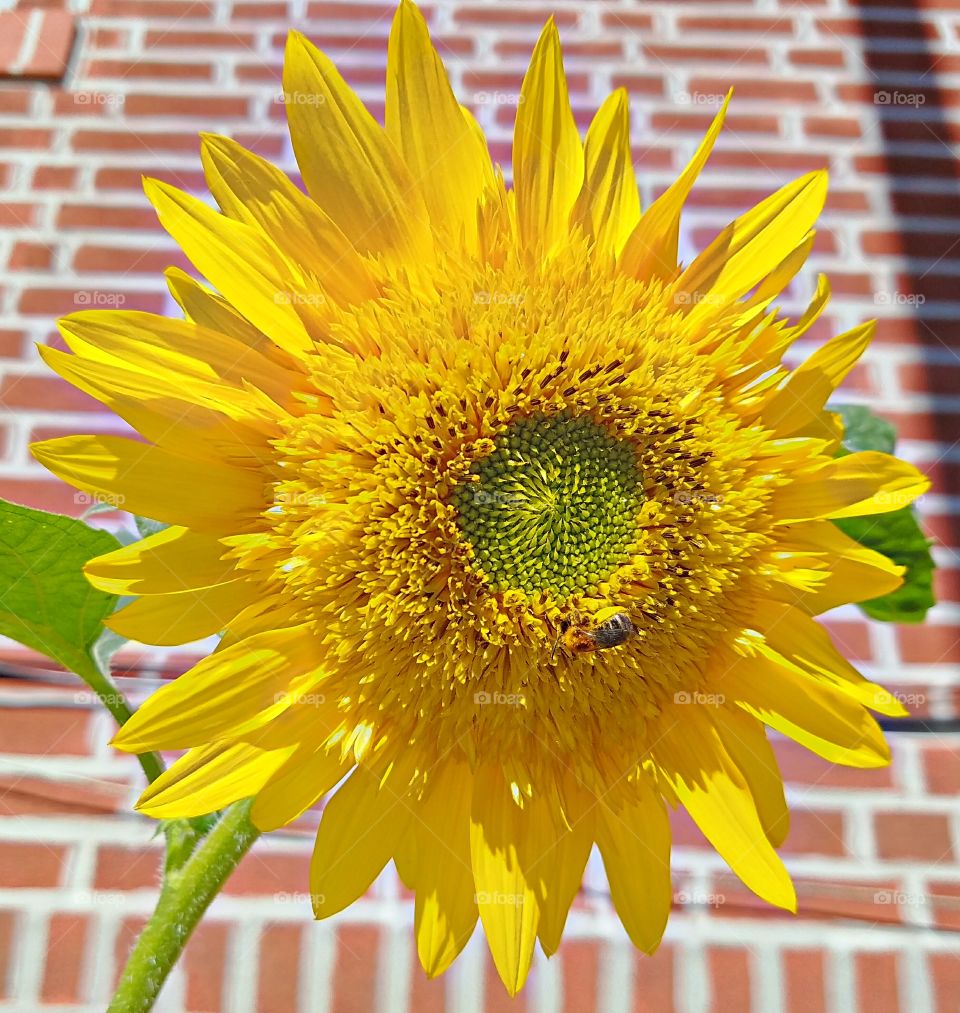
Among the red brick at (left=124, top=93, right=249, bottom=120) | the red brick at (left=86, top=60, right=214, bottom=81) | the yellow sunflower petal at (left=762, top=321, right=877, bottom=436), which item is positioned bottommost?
the yellow sunflower petal at (left=762, top=321, right=877, bottom=436)

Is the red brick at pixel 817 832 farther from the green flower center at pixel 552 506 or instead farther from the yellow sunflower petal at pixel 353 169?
the yellow sunflower petal at pixel 353 169

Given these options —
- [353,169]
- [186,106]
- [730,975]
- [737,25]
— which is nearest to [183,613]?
[353,169]

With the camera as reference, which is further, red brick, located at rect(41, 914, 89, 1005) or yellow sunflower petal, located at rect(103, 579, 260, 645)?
red brick, located at rect(41, 914, 89, 1005)

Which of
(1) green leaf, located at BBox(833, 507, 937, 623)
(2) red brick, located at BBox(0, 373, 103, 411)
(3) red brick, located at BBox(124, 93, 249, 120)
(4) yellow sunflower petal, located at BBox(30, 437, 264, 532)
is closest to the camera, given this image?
(4) yellow sunflower petal, located at BBox(30, 437, 264, 532)

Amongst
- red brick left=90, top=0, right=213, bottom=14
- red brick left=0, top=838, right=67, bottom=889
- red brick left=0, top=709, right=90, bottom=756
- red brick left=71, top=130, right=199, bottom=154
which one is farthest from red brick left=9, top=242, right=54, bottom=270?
red brick left=0, top=838, right=67, bottom=889

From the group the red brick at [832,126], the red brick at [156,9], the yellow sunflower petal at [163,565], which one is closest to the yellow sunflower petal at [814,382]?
the yellow sunflower petal at [163,565]

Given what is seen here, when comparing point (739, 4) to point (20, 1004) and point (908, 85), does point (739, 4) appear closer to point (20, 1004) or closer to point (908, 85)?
point (908, 85)

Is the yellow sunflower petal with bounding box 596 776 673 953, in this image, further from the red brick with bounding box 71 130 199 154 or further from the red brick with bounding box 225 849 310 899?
the red brick with bounding box 71 130 199 154

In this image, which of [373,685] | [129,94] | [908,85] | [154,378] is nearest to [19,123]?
[129,94]
